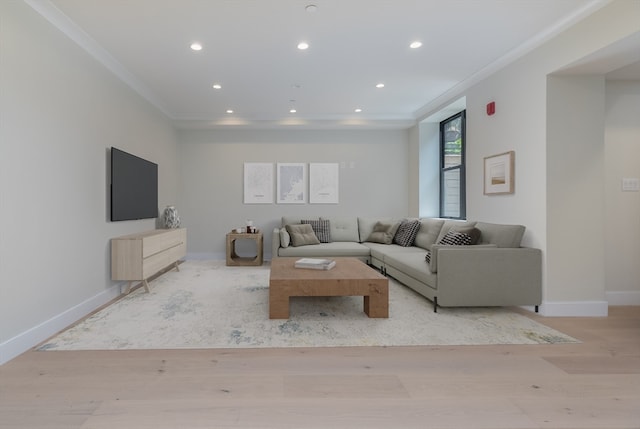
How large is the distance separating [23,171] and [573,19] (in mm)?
4538

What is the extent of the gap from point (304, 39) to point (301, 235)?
2998mm

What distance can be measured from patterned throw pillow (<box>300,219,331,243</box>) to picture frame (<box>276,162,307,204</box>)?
60cm

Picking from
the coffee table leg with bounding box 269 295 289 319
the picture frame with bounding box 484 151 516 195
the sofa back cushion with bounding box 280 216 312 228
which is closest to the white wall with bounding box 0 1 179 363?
the coffee table leg with bounding box 269 295 289 319

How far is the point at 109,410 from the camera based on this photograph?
158 cm

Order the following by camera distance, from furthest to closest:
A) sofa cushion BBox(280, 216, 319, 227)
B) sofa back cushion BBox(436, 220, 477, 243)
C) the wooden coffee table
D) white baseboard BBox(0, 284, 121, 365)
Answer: sofa cushion BBox(280, 216, 319, 227), sofa back cushion BBox(436, 220, 477, 243), the wooden coffee table, white baseboard BBox(0, 284, 121, 365)

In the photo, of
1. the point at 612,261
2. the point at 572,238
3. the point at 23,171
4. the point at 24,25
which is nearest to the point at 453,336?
the point at 572,238

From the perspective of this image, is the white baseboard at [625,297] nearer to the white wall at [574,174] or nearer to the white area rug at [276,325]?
the white wall at [574,174]

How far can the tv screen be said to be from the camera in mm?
3523

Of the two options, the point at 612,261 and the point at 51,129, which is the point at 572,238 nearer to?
the point at 612,261

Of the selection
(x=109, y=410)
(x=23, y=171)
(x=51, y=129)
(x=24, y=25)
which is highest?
(x=24, y=25)

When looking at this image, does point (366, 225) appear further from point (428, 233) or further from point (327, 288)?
point (327, 288)

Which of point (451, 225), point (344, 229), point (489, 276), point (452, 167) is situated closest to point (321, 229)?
point (344, 229)

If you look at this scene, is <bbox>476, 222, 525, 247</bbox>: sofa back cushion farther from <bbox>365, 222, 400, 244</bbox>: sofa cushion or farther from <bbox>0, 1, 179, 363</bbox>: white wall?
<bbox>0, 1, 179, 363</bbox>: white wall

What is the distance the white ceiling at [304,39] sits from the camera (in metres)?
2.57
